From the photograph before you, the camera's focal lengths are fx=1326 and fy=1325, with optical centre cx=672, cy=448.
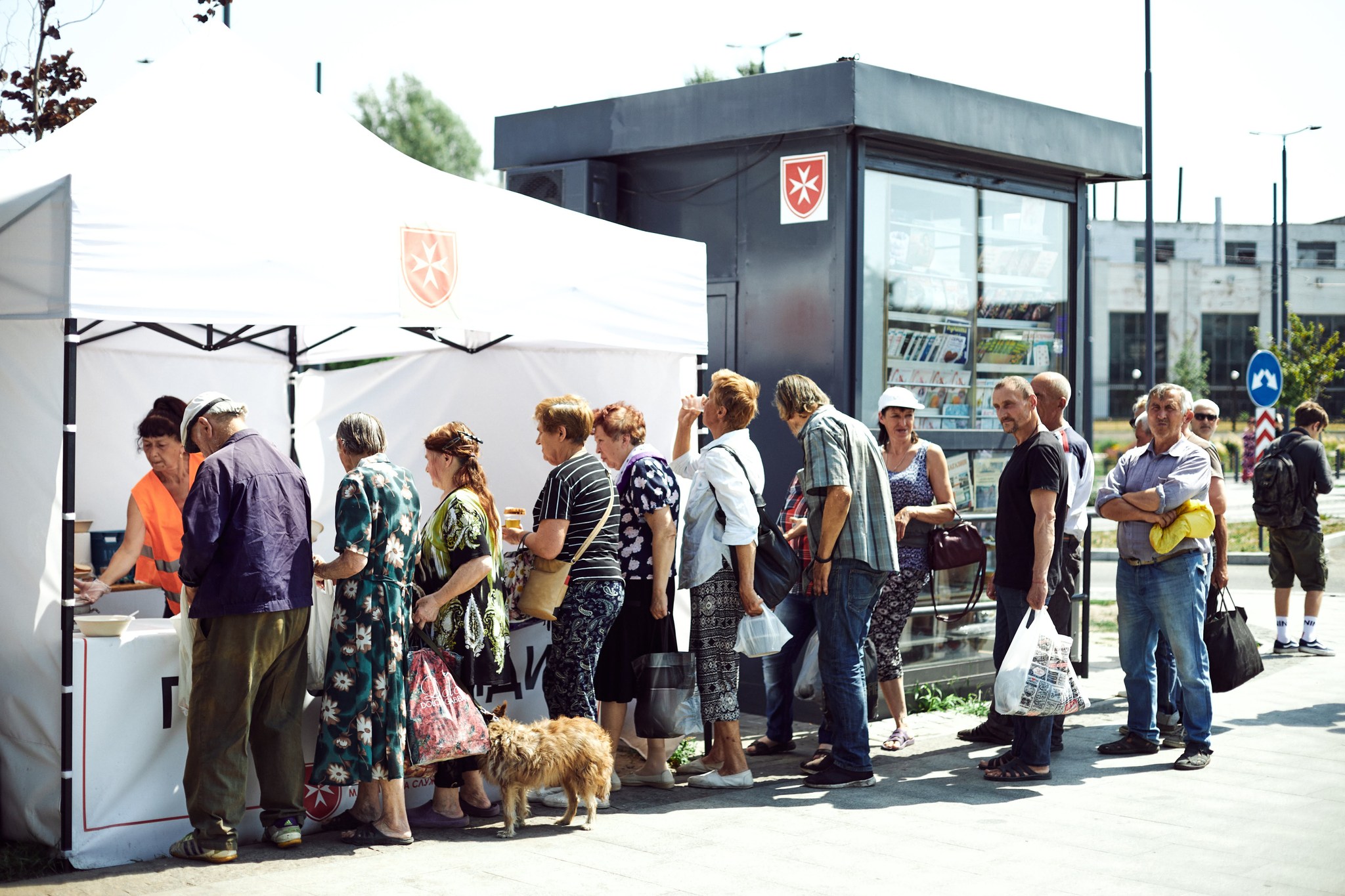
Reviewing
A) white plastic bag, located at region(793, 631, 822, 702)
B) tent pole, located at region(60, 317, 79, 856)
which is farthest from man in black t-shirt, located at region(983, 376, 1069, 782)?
tent pole, located at region(60, 317, 79, 856)

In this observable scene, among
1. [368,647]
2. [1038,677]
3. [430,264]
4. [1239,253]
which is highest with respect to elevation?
[1239,253]

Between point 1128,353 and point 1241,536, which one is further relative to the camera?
point 1128,353

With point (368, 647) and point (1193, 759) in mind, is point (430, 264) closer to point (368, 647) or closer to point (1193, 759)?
point (368, 647)

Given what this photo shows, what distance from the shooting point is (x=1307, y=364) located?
28641mm

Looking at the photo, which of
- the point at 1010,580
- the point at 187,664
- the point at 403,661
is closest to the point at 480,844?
the point at 403,661

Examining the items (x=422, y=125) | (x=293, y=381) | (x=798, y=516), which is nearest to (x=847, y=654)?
(x=798, y=516)

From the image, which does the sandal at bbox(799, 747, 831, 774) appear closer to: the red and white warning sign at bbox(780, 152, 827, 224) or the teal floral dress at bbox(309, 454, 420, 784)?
the teal floral dress at bbox(309, 454, 420, 784)

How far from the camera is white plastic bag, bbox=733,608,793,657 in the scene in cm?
605

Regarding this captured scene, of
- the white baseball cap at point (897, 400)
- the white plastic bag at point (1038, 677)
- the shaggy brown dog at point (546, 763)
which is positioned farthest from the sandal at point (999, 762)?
the shaggy brown dog at point (546, 763)

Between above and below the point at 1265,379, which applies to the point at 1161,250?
above

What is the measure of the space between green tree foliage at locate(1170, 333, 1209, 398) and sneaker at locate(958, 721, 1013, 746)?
4474 cm

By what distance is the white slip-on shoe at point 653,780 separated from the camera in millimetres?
6234

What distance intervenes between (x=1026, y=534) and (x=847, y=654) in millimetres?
1070

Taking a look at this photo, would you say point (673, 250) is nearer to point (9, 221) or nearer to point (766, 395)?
point (766, 395)
